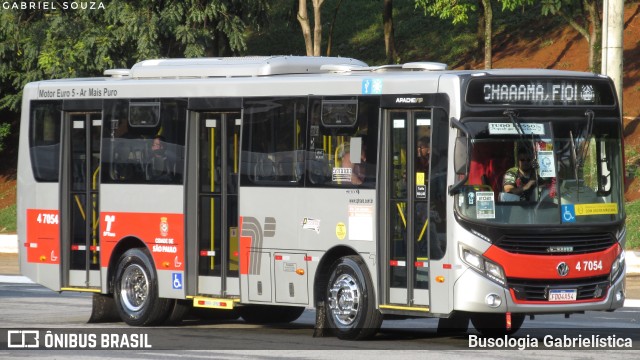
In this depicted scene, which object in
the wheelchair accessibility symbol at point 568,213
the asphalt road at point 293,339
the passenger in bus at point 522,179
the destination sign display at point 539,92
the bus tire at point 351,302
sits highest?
the destination sign display at point 539,92

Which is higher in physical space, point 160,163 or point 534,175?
point 160,163

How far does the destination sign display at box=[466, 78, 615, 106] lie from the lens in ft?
48.8

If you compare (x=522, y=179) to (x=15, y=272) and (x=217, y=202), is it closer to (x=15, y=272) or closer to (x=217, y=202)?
(x=217, y=202)

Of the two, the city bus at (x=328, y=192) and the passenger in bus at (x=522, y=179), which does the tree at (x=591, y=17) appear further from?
the passenger in bus at (x=522, y=179)

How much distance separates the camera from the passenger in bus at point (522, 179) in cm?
1469

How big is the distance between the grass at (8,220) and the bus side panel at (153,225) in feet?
83.9

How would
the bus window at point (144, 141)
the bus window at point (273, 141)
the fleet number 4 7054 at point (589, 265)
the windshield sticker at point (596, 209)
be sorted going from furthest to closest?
the bus window at point (144, 141) < the bus window at point (273, 141) < the windshield sticker at point (596, 209) < the fleet number 4 7054 at point (589, 265)

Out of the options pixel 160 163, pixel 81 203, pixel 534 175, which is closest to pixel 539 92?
pixel 534 175

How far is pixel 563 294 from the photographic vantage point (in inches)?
578

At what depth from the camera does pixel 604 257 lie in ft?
49.3

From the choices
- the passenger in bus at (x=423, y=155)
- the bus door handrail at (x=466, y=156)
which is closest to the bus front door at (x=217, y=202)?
the passenger in bus at (x=423, y=155)

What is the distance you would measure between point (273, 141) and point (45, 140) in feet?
14.2

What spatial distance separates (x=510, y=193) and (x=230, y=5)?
28.3m

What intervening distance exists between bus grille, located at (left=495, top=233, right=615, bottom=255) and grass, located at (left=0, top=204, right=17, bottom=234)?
3098 cm
